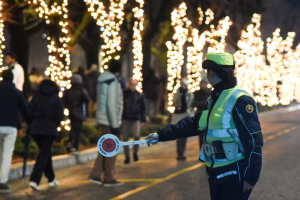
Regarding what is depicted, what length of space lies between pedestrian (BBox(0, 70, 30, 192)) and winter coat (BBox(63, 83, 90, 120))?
13.1 feet

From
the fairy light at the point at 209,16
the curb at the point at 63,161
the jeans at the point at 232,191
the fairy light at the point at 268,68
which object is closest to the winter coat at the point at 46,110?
the curb at the point at 63,161

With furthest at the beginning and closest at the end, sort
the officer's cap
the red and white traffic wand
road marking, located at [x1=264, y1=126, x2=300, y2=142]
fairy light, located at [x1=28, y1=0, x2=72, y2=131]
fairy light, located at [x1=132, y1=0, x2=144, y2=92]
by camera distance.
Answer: fairy light, located at [x1=132, y1=0, x2=144, y2=92], road marking, located at [x1=264, y1=126, x2=300, y2=142], fairy light, located at [x1=28, y1=0, x2=72, y2=131], the red and white traffic wand, the officer's cap

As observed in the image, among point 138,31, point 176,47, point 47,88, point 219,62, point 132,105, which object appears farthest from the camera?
point 176,47

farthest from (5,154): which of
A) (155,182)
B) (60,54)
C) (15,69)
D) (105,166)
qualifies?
(60,54)

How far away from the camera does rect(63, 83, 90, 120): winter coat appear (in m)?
13.6

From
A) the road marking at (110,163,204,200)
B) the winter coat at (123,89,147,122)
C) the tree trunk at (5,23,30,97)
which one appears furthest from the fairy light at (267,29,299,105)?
the road marking at (110,163,204,200)

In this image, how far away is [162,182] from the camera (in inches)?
402

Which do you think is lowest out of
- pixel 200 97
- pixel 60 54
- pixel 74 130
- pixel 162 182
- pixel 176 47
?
pixel 162 182

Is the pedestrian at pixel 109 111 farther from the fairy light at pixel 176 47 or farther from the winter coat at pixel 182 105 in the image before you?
the fairy light at pixel 176 47

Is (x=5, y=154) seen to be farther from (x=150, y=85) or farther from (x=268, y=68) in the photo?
(x=268, y=68)

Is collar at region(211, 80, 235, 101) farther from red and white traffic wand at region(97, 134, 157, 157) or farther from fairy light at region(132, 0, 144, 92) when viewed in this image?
fairy light at region(132, 0, 144, 92)

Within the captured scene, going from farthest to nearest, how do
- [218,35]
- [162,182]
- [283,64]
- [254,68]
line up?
[283,64] < [254,68] < [218,35] < [162,182]

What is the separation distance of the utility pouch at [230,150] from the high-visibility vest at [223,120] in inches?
1.1

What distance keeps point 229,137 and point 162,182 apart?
5.85 meters
